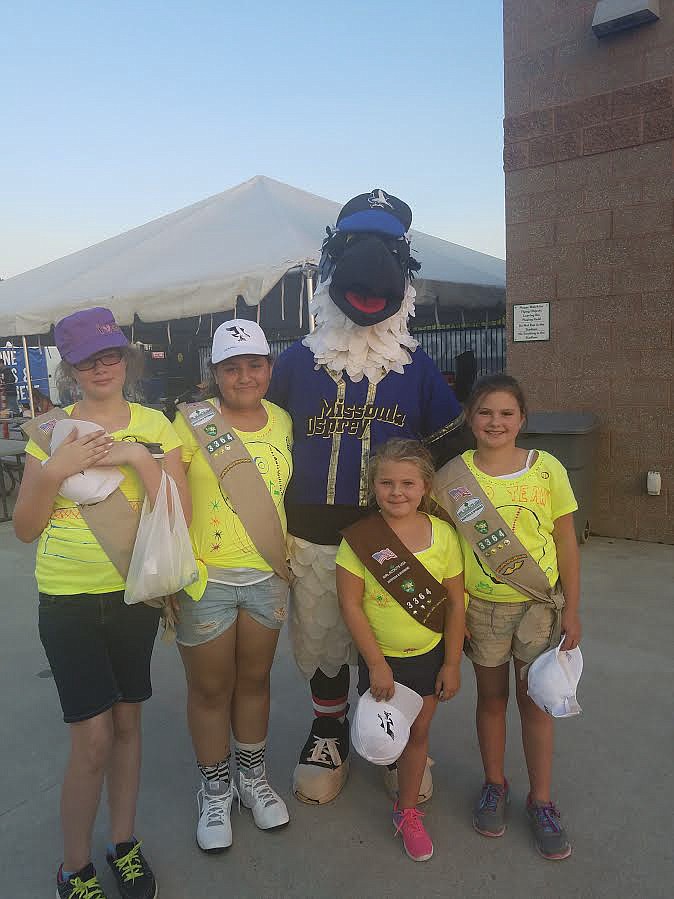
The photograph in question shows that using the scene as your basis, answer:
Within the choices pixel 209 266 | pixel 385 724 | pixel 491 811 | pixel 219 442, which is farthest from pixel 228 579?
pixel 209 266

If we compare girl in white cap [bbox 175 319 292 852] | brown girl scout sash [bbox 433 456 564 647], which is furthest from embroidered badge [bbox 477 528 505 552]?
girl in white cap [bbox 175 319 292 852]

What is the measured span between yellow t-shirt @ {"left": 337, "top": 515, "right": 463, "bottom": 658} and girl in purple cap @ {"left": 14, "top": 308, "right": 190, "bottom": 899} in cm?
58

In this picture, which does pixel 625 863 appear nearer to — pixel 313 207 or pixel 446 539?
pixel 446 539

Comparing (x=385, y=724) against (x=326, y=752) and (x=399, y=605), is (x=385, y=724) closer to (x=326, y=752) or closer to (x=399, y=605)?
(x=399, y=605)

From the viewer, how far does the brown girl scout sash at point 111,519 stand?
1.84 meters

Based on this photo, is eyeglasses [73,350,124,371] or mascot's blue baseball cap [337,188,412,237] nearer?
eyeglasses [73,350,124,371]

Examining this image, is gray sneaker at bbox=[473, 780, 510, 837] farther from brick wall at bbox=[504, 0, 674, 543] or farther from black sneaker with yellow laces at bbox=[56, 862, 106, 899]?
brick wall at bbox=[504, 0, 674, 543]

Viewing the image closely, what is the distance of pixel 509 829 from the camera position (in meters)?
2.21

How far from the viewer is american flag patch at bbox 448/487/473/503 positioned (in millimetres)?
2113

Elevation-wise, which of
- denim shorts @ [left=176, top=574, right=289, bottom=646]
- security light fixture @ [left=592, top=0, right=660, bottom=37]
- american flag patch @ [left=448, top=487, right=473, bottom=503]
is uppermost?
security light fixture @ [left=592, top=0, right=660, bottom=37]

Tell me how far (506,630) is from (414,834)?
2.29 feet

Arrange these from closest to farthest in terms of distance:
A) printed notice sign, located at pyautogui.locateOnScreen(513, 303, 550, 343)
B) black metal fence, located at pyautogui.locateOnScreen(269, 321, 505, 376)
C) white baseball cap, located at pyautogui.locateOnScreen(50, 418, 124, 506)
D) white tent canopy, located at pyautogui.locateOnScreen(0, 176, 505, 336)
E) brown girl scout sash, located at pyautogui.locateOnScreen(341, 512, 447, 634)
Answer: white baseball cap, located at pyautogui.locateOnScreen(50, 418, 124, 506), brown girl scout sash, located at pyautogui.locateOnScreen(341, 512, 447, 634), printed notice sign, located at pyautogui.locateOnScreen(513, 303, 550, 343), white tent canopy, located at pyautogui.locateOnScreen(0, 176, 505, 336), black metal fence, located at pyautogui.locateOnScreen(269, 321, 505, 376)

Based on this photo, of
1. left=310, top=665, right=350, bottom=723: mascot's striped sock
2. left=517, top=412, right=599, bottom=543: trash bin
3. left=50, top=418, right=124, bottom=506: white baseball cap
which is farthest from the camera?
left=517, top=412, right=599, bottom=543: trash bin

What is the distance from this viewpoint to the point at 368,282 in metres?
2.22
